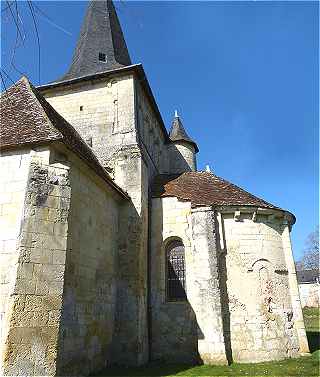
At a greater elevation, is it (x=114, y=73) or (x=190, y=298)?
(x=114, y=73)

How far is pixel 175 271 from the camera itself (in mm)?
11016

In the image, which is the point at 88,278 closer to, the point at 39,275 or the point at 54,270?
the point at 54,270

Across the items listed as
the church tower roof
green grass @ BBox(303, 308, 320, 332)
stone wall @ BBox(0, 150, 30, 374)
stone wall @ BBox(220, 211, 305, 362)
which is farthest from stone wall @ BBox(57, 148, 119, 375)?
green grass @ BBox(303, 308, 320, 332)

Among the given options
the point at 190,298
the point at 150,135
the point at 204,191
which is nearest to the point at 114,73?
the point at 150,135

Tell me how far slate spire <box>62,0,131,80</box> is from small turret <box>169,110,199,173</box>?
4.97m

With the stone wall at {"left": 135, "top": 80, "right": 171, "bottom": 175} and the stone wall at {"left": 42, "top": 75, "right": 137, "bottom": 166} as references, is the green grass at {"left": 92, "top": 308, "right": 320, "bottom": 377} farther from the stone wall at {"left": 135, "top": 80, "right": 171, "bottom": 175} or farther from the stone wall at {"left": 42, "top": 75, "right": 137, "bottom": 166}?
the stone wall at {"left": 135, "top": 80, "right": 171, "bottom": 175}

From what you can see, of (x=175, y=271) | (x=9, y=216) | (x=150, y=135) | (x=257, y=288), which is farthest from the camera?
(x=150, y=135)

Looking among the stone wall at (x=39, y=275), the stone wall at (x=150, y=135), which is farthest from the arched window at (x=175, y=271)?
the stone wall at (x=39, y=275)

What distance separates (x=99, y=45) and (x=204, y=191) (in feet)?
28.1

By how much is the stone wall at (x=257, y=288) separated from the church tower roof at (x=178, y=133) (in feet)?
29.6

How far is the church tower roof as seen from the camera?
19.3m

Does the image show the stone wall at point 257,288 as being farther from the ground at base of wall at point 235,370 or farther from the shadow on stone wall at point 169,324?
the shadow on stone wall at point 169,324

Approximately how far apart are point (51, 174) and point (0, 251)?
1.71m

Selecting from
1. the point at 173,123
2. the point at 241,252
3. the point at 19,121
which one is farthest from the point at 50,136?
the point at 173,123
